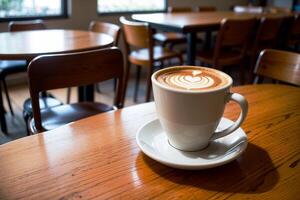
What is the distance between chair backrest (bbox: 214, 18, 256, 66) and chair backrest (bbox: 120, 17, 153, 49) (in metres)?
0.53

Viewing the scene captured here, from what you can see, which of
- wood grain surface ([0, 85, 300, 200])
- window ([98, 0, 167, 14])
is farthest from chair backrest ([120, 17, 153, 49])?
wood grain surface ([0, 85, 300, 200])

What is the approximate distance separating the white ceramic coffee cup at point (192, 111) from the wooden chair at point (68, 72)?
2.06 ft

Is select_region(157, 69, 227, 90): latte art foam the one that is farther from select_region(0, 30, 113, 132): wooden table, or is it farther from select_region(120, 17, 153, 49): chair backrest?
select_region(120, 17, 153, 49): chair backrest

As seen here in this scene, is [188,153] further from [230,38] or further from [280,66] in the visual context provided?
[230,38]

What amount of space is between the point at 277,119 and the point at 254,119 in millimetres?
56

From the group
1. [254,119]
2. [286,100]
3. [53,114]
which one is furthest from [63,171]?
[53,114]

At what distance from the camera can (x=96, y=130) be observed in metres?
0.68

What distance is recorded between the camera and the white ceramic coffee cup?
0.50 meters

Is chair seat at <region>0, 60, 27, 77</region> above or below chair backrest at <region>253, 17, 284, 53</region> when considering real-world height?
below

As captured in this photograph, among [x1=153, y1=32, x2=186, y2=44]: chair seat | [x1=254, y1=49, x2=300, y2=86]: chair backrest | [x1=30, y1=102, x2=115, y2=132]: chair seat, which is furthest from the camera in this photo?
[x1=153, y1=32, x2=186, y2=44]: chair seat

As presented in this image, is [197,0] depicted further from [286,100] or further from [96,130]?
[96,130]

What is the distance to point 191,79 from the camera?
57 cm

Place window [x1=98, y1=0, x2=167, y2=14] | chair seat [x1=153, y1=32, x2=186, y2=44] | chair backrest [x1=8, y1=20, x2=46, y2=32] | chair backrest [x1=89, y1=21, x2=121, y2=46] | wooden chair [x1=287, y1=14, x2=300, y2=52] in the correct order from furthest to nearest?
1. window [x1=98, y1=0, x2=167, y2=14]
2. chair seat [x1=153, y1=32, x2=186, y2=44]
3. wooden chair [x1=287, y1=14, x2=300, y2=52]
4. chair backrest [x1=8, y1=20, x2=46, y2=32]
5. chair backrest [x1=89, y1=21, x2=121, y2=46]

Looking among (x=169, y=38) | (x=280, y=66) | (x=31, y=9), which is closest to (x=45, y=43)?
(x=280, y=66)
